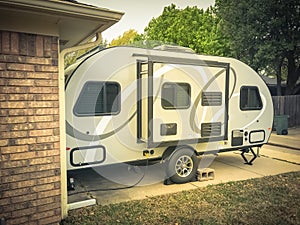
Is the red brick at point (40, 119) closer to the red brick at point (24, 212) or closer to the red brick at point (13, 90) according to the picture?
the red brick at point (13, 90)

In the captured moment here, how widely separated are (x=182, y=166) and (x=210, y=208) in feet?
4.64

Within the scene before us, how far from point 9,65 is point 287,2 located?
15950mm

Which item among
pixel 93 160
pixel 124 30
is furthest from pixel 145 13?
pixel 93 160

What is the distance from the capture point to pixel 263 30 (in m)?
15.4

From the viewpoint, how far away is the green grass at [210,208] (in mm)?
3820

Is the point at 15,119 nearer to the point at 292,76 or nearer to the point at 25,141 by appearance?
the point at 25,141

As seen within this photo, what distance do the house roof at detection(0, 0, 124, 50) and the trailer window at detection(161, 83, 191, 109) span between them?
1.96 metres

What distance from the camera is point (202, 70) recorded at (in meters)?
5.62

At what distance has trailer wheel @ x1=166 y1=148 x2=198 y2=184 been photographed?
5.38m

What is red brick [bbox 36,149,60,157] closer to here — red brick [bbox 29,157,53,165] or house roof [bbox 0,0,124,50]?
red brick [bbox 29,157,53,165]

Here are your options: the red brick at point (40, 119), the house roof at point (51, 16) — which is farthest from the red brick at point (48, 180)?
the house roof at point (51, 16)

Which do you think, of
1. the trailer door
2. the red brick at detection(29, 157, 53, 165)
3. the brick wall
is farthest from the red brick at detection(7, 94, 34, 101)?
the trailer door

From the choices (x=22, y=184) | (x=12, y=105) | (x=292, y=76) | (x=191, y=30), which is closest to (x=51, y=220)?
(x=22, y=184)

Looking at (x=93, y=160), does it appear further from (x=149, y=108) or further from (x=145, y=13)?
(x=145, y=13)
